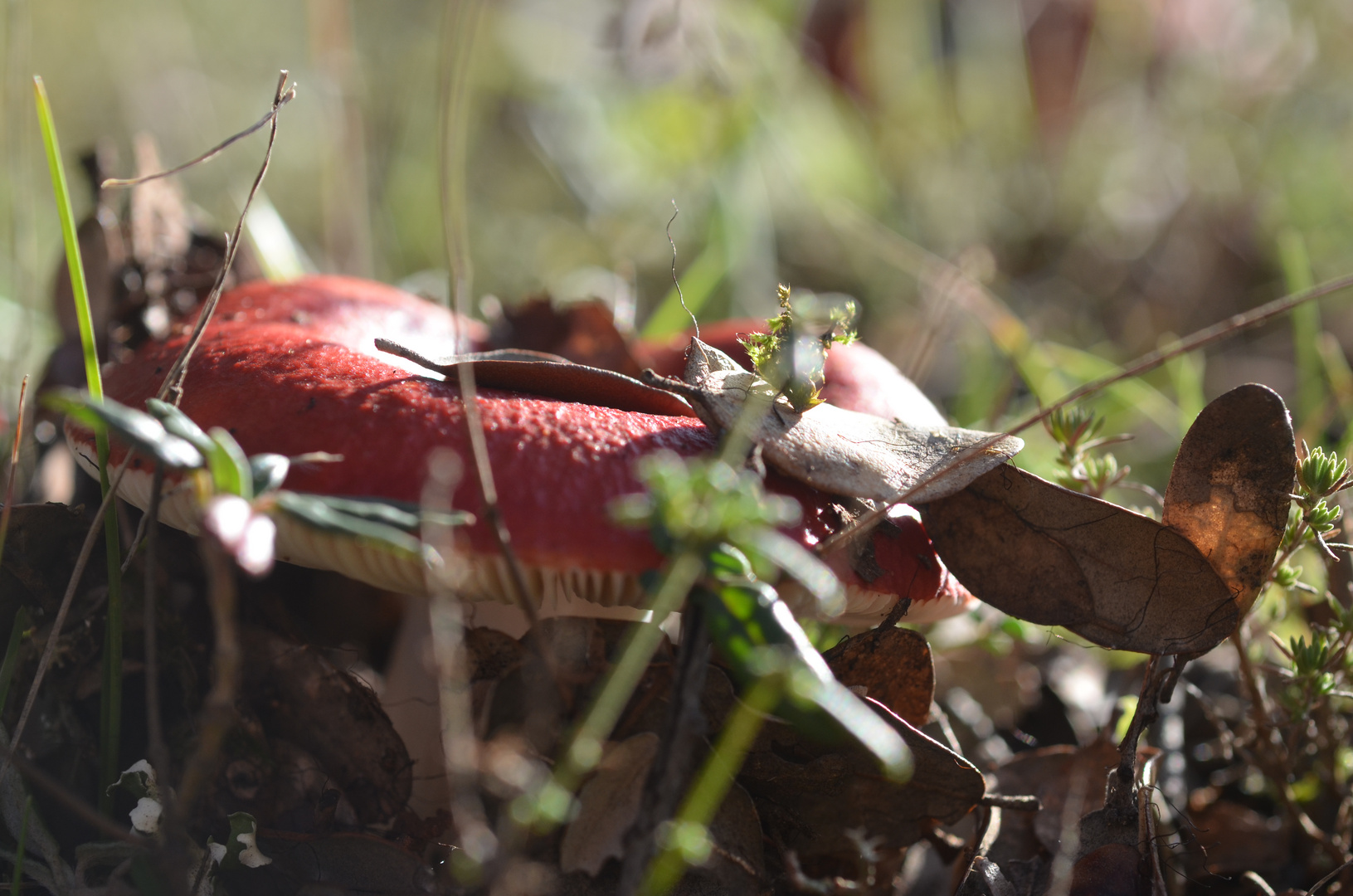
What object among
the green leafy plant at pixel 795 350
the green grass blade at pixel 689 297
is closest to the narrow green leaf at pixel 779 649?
the green leafy plant at pixel 795 350

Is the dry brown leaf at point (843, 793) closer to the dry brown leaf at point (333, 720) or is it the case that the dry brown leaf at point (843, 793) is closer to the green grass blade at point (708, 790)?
the green grass blade at point (708, 790)

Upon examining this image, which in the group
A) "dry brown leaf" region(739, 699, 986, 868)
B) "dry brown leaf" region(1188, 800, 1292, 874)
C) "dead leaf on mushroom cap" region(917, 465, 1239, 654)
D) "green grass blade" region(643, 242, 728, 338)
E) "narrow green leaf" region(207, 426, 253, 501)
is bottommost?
"dry brown leaf" region(1188, 800, 1292, 874)

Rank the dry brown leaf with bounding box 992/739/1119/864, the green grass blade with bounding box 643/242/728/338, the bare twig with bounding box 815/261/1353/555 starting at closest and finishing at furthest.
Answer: the bare twig with bounding box 815/261/1353/555, the dry brown leaf with bounding box 992/739/1119/864, the green grass blade with bounding box 643/242/728/338

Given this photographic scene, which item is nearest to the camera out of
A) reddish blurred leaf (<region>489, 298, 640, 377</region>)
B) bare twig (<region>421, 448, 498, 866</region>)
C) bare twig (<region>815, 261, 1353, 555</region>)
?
bare twig (<region>421, 448, 498, 866</region>)

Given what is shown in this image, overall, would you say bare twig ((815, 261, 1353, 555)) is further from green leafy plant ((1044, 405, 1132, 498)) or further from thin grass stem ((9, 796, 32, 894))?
thin grass stem ((9, 796, 32, 894))

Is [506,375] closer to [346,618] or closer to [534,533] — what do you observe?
[534,533]

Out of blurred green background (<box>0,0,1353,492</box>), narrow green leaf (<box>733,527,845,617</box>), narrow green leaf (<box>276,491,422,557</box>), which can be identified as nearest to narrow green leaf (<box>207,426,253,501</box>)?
narrow green leaf (<box>276,491,422,557</box>)
